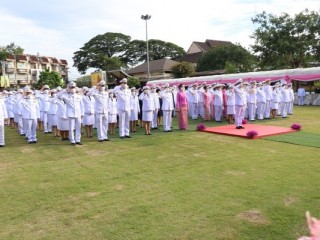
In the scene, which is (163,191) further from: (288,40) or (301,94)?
(288,40)

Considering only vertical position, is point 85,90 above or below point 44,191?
above

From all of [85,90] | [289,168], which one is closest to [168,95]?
[85,90]

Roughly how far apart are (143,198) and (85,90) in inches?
303

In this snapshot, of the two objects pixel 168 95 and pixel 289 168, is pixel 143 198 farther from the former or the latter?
pixel 168 95

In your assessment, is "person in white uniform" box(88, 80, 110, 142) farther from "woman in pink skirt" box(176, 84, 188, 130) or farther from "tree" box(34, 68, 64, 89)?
"tree" box(34, 68, 64, 89)

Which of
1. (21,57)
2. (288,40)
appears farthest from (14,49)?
(288,40)

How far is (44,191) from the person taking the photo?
18.0 ft

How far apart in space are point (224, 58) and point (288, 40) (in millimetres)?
12503

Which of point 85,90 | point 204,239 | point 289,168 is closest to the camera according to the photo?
point 204,239

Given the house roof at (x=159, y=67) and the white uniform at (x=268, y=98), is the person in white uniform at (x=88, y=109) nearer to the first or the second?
the white uniform at (x=268, y=98)

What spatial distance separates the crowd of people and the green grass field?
63.5 inches

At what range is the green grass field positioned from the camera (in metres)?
3.94

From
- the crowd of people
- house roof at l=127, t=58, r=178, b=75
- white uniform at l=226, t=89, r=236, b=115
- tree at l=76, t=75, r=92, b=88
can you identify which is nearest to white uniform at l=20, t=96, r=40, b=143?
the crowd of people

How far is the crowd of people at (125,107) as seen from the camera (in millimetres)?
10320
